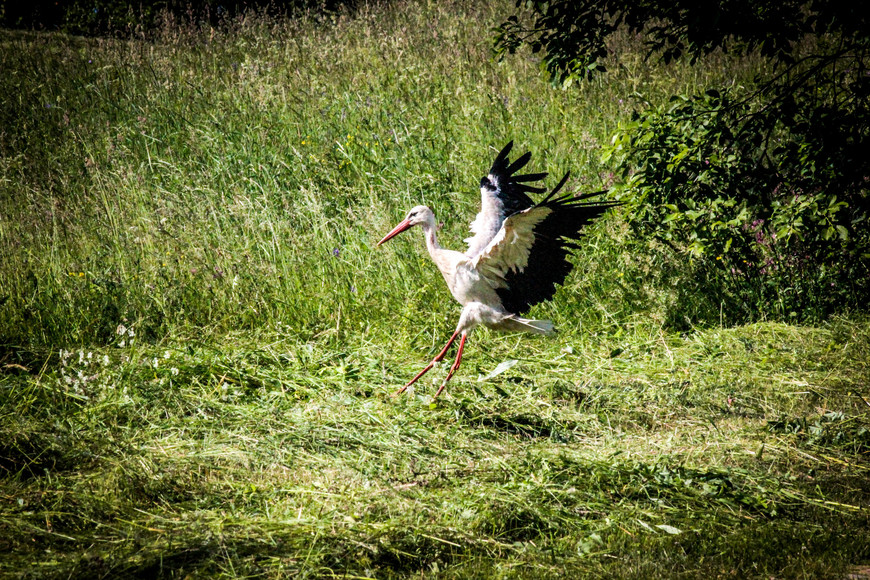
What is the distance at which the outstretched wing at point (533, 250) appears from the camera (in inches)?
172

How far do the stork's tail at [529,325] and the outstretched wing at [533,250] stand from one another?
0.23 feet

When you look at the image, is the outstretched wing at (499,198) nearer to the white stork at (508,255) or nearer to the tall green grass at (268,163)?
the white stork at (508,255)

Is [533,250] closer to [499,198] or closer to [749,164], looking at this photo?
[499,198]

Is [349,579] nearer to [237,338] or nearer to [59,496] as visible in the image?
[59,496]

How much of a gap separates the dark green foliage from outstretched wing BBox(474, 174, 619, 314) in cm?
127

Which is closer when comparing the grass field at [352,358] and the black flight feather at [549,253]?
the grass field at [352,358]

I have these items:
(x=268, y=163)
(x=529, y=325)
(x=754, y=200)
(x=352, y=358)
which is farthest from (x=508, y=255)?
(x=268, y=163)

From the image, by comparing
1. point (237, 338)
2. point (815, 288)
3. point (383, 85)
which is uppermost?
point (383, 85)

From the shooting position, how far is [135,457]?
12.1 ft

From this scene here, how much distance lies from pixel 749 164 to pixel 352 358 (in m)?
3.07

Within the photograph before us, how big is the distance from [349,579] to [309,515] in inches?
19.4

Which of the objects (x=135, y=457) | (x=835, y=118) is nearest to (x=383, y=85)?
(x=835, y=118)

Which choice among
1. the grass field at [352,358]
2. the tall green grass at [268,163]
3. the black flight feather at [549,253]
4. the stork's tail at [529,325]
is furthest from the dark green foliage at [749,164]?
the stork's tail at [529,325]

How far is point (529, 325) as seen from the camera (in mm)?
4902
